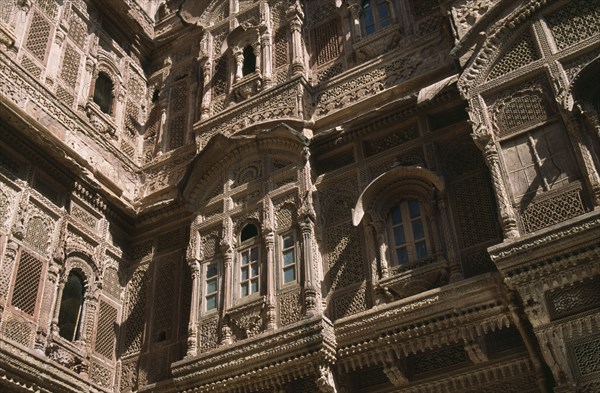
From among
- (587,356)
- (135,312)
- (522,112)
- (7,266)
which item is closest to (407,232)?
(522,112)

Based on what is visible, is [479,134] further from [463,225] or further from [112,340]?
[112,340]

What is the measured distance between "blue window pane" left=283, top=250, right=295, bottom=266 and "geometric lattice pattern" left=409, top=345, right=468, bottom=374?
6.66 ft

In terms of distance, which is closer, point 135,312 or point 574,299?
point 574,299

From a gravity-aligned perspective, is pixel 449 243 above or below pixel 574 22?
below

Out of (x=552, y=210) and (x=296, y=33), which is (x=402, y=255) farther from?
(x=296, y=33)

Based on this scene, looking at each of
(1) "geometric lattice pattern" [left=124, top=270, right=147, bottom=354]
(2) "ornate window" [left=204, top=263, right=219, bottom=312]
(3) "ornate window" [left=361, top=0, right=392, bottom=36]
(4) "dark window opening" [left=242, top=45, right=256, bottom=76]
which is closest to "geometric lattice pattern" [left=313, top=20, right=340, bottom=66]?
(3) "ornate window" [left=361, top=0, right=392, bottom=36]

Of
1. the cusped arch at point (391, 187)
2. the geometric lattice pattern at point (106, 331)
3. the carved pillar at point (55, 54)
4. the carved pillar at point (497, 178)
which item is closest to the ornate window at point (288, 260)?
the cusped arch at point (391, 187)

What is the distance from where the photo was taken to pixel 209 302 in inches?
373

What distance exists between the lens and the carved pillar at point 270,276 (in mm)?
8616

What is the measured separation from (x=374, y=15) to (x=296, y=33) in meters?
1.28

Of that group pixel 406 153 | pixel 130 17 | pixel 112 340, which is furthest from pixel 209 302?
pixel 130 17

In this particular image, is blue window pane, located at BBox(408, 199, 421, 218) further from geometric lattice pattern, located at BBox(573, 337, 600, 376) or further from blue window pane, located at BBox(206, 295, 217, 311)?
blue window pane, located at BBox(206, 295, 217, 311)

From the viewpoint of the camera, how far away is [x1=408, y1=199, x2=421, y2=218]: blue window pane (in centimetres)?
869

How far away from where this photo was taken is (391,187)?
8953 mm
